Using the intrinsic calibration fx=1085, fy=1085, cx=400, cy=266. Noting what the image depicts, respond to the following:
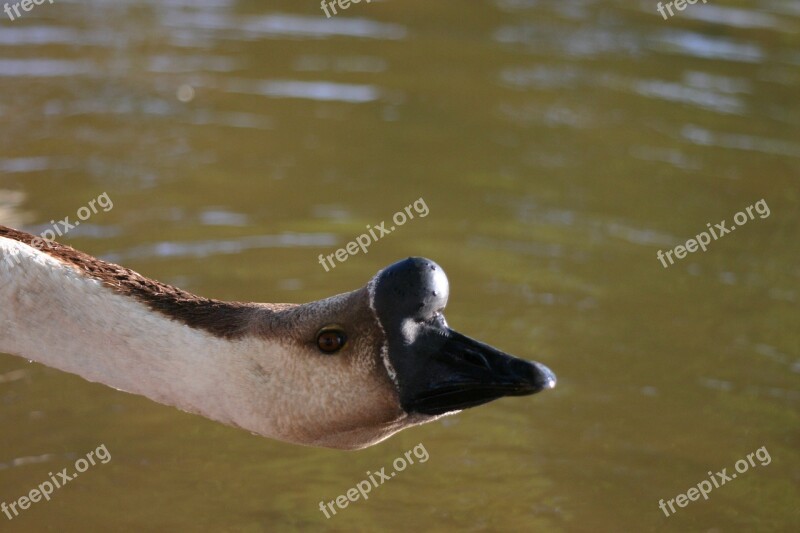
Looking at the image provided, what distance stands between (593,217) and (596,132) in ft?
6.70

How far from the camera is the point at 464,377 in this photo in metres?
4.08

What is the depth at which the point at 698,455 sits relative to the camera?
7.03 m

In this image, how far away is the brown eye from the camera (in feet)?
13.9
